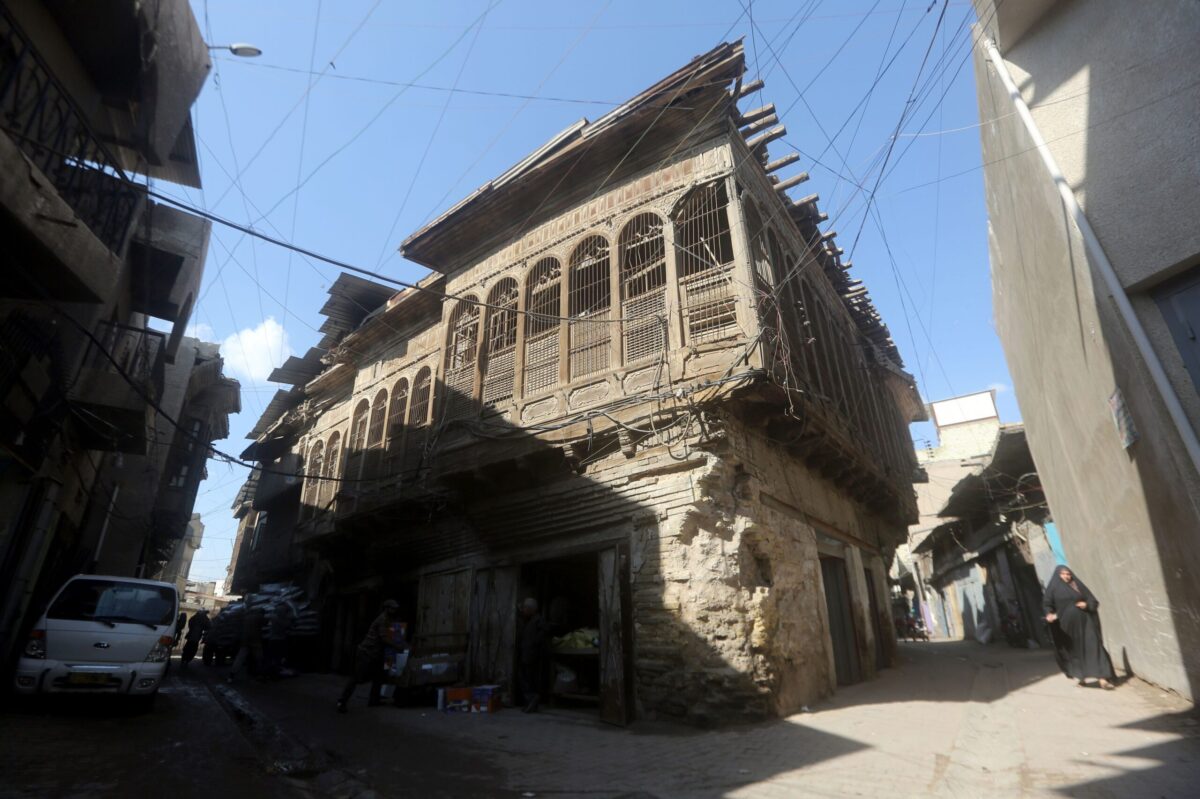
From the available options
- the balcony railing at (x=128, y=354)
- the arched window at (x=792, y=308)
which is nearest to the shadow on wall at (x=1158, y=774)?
the arched window at (x=792, y=308)

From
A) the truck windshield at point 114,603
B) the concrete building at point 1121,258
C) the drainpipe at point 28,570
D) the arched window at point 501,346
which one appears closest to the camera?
the concrete building at point 1121,258

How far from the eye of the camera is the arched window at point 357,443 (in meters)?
14.1

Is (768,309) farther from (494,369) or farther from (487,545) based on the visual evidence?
(487,545)

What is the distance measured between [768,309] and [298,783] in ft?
24.2

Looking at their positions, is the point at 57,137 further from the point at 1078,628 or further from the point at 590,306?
the point at 1078,628

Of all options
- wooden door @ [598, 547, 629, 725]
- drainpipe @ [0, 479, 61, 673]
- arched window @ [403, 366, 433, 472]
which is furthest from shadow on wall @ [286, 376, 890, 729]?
drainpipe @ [0, 479, 61, 673]

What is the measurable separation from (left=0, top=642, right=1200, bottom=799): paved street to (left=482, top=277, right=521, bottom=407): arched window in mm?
5141

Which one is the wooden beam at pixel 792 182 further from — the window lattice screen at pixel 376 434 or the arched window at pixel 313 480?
the arched window at pixel 313 480

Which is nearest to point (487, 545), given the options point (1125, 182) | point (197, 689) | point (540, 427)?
point (540, 427)

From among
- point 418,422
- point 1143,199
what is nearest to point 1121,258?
point 1143,199

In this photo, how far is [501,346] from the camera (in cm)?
1083

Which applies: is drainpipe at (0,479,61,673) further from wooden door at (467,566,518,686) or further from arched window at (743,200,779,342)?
arched window at (743,200,779,342)

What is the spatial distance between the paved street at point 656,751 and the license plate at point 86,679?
0.37 metres

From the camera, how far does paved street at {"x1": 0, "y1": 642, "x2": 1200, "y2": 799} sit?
3.91 metres
